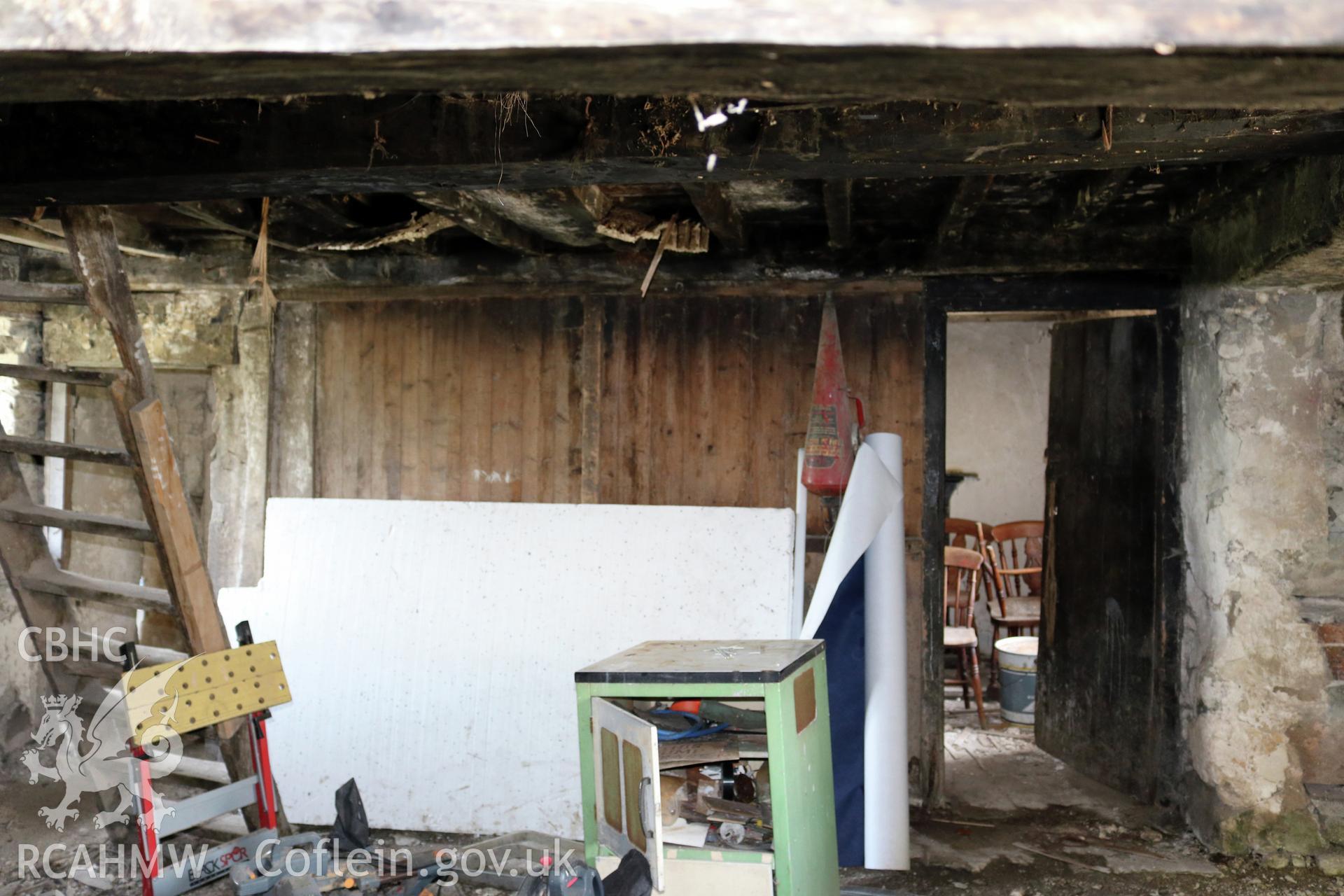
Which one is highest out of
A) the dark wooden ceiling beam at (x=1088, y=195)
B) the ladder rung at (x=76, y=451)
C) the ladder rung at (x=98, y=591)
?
the dark wooden ceiling beam at (x=1088, y=195)

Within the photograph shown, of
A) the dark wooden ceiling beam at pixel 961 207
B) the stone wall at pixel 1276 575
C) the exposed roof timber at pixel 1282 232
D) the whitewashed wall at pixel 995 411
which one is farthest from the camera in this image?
the whitewashed wall at pixel 995 411

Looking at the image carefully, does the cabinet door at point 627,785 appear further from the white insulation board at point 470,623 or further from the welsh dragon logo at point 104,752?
the white insulation board at point 470,623

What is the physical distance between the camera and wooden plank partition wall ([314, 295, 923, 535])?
4.11 meters

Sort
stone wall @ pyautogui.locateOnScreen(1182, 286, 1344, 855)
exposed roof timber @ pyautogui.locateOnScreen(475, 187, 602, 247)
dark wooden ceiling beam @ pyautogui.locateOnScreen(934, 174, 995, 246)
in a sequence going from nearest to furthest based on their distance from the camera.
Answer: dark wooden ceiling beam @ pyautogui.locateOnScreen(934, 174, 995, 246) → exposed roof timber @ pyautogui.locateOnScreen(475, 187, 602, 247) → stone wall @ pyautogui.locateOnScreen(1182, 286, 1344, 855)

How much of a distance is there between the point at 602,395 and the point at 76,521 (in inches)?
76.4

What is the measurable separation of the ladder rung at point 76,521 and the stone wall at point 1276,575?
11.4 feet

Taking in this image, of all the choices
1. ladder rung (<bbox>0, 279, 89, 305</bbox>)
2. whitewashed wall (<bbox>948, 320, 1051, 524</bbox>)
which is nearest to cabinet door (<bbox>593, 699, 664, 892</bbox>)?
ladder rung (<bbox>0, 279, 89, 305</bbox>)

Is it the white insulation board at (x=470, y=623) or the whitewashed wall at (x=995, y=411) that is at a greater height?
the whitewashed wall at (x=995, y=411)

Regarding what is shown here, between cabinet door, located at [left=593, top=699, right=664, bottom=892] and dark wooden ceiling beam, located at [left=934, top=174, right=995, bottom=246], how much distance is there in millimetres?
1722

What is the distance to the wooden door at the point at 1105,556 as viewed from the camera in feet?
13.4

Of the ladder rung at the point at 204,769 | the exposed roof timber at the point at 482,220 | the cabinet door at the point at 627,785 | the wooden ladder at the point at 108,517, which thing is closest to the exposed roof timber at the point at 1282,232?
the cabinet door at the point at 627,785

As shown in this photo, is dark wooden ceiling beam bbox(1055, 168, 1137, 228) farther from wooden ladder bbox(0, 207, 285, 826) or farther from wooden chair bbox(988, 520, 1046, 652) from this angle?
wooden chair bbox(988, 520, 1046, 652)

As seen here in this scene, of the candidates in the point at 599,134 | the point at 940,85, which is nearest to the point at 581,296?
the point at 599,134

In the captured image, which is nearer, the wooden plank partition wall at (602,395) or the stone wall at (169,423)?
the wooden plank partition wall at (602,395)
